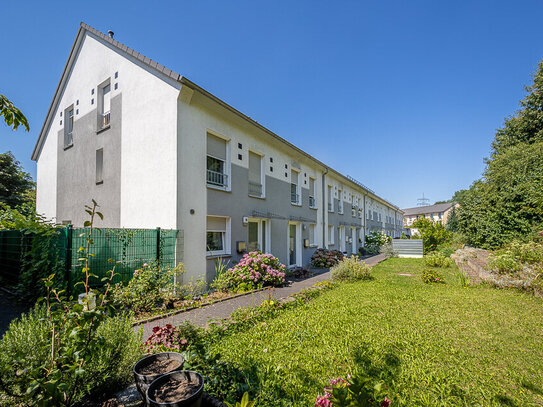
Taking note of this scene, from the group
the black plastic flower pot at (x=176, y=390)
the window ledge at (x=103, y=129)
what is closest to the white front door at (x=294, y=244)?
the window ledge at (x=103, y=129)

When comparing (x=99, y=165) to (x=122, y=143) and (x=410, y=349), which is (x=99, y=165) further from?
(x=410, y=349)

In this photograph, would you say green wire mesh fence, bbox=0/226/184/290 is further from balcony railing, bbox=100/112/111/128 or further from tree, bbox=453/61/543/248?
tree, bbox=453/61/543/248

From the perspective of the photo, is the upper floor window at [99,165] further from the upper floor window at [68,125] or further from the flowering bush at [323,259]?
the flowering bush at [323,259]

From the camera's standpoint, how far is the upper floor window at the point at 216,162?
9.20 m

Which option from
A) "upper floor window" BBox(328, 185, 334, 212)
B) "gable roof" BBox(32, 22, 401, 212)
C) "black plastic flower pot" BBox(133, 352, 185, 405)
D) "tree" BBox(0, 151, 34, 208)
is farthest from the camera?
"upper floor window" BBox(328, 185, 334, 212)

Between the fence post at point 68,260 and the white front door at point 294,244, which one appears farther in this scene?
the white front door at point 294,244

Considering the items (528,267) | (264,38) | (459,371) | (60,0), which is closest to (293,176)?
(264,38)

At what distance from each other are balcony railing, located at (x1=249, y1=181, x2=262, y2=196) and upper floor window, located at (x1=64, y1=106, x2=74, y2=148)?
886 cm

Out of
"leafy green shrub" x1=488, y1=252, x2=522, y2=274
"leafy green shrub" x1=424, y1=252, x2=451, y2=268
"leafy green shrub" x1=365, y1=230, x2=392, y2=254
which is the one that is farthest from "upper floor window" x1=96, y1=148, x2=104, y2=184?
"leafy green shrub" x1=365, y1=230, x2=392, y2=254

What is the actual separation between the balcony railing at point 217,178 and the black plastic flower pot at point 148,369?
258 inches

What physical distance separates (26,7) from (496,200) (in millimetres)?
20818

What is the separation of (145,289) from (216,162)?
4925 millimetres

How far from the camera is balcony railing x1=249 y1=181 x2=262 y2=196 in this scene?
36.7 ft

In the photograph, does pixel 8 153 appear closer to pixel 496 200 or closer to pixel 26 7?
pixel 26 7
